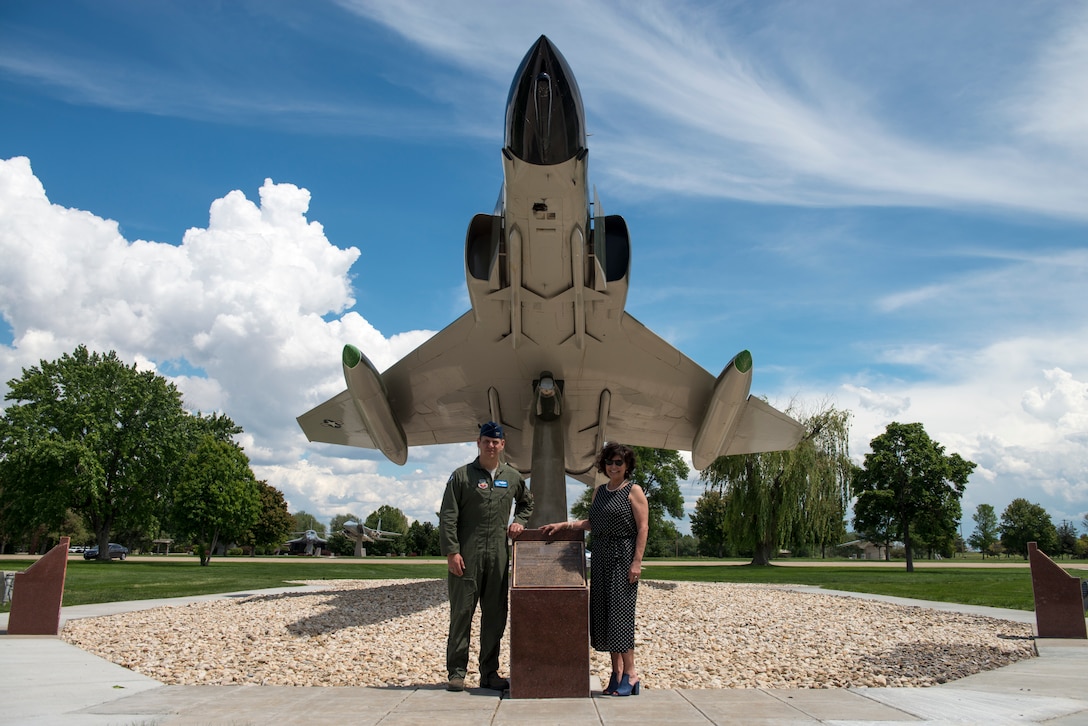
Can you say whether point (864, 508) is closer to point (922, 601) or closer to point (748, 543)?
point (748, 543)

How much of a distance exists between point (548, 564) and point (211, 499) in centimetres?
4162

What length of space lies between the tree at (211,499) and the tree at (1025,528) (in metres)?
92.9

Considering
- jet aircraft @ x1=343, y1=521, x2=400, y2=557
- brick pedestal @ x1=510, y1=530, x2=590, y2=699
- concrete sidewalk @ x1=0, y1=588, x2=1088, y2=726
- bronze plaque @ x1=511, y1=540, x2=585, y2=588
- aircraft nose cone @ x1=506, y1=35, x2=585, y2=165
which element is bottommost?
jet aircraft @ x1=343, y1=521, x2=400, y2=557

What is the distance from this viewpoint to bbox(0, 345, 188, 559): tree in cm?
3981

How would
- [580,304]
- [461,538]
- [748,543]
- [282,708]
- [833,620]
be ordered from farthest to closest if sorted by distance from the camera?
[748,543] < [580,304] < [833,620] < [461,538] < [282,708]

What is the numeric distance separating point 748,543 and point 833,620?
25.1 m

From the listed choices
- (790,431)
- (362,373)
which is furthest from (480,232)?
(790,431)

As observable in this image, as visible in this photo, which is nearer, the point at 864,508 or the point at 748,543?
the point at 748,543

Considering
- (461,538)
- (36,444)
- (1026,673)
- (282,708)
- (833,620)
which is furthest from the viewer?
(36,444)

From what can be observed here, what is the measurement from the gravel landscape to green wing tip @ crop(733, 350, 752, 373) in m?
4.38

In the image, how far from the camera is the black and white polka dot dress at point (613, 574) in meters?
5.05

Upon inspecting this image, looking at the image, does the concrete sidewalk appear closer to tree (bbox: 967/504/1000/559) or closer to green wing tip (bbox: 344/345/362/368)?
green wing tip (bbox: 344/345/362/368)

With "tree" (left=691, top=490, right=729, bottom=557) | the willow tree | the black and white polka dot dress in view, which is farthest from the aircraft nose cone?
"tree" (left=691, top=490, right=729, bottom=557)

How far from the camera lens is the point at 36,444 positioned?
38875 millimetres
